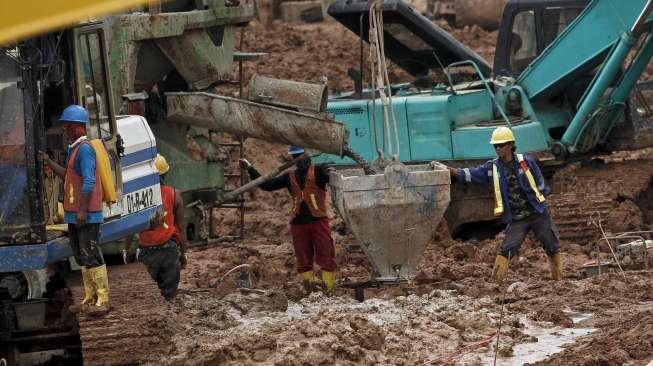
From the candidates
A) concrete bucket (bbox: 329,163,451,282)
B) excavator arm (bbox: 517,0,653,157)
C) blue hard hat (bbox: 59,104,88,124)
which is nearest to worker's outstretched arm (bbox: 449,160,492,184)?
concrete bucket (bbox: 329,163,451,282)

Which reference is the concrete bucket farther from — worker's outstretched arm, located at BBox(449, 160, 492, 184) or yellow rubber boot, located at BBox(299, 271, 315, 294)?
yellow rubber boot, located at BBox(299, 271, 315, 294)

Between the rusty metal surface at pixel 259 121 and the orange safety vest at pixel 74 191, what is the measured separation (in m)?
3.32

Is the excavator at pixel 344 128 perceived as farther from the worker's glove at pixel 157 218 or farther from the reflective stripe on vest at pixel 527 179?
the reflective stripe on vest at pixel 527 179

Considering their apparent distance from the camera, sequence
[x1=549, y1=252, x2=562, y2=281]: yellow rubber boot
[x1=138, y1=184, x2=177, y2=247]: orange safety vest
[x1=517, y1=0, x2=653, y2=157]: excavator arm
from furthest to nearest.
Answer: [x1=517, y1=0, x2=653, y2=157]: excavator arm → [x1=549, y1=252, x2=562, y2=281]: yellow rubber boot → [x1=138, y1=184, x2=177, y2=247]: orange safety vest

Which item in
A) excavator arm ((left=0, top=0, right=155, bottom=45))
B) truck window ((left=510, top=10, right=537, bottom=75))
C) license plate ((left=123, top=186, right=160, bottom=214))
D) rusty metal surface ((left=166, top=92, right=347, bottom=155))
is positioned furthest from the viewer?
truck window ((left=510, top=10, right=537, bottom=75))

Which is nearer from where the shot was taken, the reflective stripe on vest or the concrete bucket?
the concrete bucket

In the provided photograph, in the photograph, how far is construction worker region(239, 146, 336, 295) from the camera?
11.8 m

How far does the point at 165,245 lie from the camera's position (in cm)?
1084

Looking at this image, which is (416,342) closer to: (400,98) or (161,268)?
(161,268)

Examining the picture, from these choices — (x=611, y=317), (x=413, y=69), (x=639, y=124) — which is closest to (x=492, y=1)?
(x=413, y=69)

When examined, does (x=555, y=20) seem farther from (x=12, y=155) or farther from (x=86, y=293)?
(x=12, y=155)

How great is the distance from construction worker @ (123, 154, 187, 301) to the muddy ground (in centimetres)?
27

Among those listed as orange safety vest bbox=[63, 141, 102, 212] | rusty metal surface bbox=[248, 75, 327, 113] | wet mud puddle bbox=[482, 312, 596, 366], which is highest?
rusty metal surface bbox=[248, 75, 327, 113]

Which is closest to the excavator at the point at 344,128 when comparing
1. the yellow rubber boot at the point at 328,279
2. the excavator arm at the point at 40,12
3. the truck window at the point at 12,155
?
the truck window at the point at 12,155
